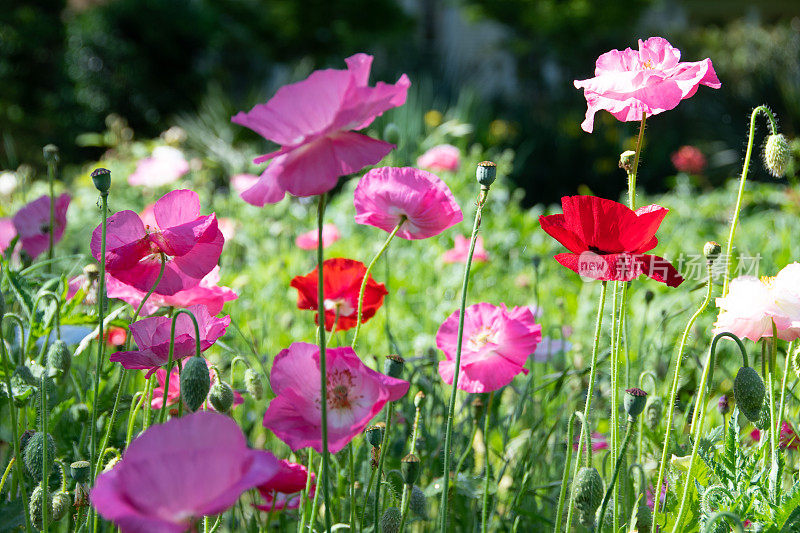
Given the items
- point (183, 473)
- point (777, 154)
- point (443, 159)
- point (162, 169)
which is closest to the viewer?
point (183, 473)

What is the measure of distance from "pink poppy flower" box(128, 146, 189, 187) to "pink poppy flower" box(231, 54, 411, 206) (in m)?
2.41

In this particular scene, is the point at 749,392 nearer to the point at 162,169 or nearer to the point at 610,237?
the point at 610,237

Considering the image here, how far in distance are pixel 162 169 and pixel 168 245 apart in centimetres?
225

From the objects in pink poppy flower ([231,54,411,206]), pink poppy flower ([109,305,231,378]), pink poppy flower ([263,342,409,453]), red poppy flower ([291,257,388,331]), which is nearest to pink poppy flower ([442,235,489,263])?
red poppy flower ([291,257,388,331])

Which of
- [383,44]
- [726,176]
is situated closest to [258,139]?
[726,176]

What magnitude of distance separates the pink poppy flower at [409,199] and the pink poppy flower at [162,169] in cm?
220

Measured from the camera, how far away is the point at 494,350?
40.2 inches

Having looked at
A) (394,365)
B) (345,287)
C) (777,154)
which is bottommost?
(394,365)

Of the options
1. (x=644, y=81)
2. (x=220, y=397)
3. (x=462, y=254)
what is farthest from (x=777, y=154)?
(x=462, y=254)

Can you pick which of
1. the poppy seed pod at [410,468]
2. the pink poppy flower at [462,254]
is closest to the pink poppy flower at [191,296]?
the poppy seed pod at [410,468]

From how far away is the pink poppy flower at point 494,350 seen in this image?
1.01 metres

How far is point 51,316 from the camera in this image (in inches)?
44.1

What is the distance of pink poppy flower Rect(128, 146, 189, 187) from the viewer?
117 inches

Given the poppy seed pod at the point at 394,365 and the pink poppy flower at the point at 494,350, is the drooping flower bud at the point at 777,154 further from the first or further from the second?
the poppy seed pod at the point at 394,365
